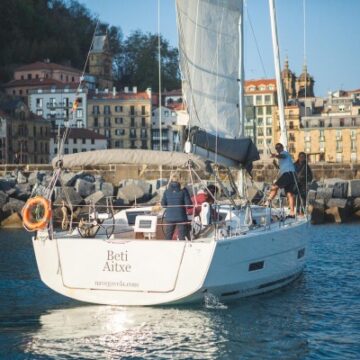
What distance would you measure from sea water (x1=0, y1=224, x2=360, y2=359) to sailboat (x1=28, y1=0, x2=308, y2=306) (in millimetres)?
387

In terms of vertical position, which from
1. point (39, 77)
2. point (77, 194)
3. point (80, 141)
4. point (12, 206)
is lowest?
point (12, 206)

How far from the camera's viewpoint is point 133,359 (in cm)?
1416

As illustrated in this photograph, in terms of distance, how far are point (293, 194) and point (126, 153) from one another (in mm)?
5815

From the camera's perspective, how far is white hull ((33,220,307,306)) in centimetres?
1662

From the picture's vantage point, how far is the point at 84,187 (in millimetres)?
52469

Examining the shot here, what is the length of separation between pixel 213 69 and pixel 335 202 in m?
32.4

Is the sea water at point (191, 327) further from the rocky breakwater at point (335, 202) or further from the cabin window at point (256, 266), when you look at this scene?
the rocky breakwater at point (335, 202)

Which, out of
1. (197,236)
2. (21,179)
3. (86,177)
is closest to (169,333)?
(197,236)

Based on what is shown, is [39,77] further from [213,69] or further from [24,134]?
[213,69]

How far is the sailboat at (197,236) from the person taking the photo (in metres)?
16.8

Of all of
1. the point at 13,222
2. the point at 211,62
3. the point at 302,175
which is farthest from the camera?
the point at 13,222

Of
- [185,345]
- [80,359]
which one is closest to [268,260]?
[185,345]

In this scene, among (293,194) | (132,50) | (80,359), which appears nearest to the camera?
(80,359)

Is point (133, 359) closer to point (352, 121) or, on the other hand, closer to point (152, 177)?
point (152, 177)
